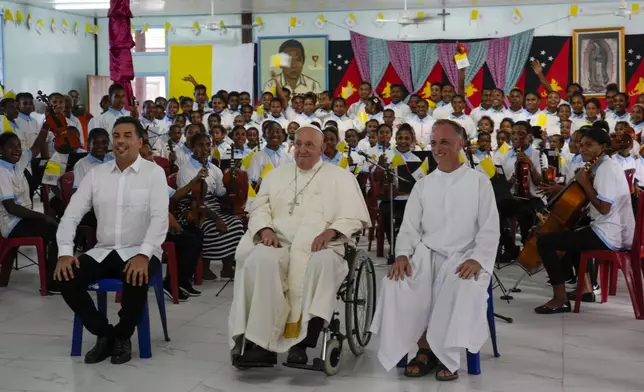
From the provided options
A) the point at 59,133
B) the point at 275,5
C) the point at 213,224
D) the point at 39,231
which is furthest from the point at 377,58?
the point at 39,231

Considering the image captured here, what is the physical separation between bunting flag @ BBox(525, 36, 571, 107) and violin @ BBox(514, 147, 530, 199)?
24.8 ft

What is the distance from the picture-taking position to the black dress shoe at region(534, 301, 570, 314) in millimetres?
5715

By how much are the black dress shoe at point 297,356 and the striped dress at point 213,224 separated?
2.51 meters

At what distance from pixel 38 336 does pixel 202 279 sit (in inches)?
75.7

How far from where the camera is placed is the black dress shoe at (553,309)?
5.71 meters

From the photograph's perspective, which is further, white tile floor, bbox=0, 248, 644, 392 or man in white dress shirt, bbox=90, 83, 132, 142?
man in white dress shirt, bbox=90, 83, 132, 142

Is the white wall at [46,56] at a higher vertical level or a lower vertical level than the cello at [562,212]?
higher

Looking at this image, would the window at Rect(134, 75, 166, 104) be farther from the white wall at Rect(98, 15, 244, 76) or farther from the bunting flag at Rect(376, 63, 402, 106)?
the bunting flag at Rect(376, 63, 402, 106)

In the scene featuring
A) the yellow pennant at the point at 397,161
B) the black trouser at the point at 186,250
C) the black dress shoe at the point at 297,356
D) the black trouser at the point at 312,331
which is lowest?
the black dress shoe at the point at 297,356

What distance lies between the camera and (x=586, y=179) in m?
5.52

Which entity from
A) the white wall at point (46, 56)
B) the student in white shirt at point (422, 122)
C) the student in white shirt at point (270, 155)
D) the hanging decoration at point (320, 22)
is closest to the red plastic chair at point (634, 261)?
the student in white shirt at point (270, 155)

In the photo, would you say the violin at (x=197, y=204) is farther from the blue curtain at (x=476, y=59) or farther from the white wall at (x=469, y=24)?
the white wall at (x=469, y=24)

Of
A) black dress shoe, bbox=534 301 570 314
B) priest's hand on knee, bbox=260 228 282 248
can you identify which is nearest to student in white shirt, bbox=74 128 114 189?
priest's hand on knee, bbox=260 228 282 248

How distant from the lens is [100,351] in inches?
177
